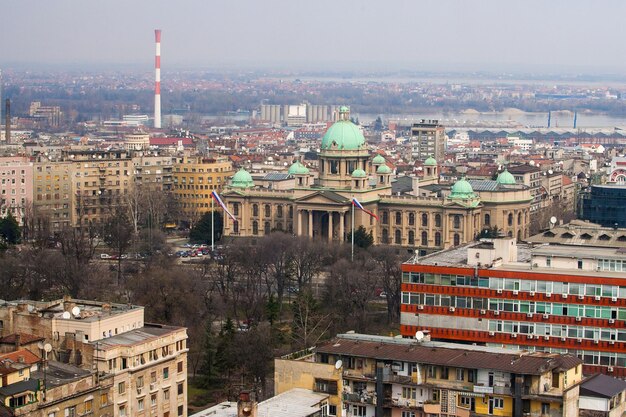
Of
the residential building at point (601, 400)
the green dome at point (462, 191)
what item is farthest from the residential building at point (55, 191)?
the residential building at point (601, 400)

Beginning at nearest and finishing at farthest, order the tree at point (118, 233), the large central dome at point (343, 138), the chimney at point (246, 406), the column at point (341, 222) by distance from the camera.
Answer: the chimney at point (246, 406) → the tree at point (118, 233) → the column at point (341, 222) → the large central dome at point (343, 138)

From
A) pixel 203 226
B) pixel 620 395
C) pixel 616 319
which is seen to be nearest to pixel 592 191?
pixel 203 226

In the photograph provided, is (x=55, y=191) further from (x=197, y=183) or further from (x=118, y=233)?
(x=118, y=233)

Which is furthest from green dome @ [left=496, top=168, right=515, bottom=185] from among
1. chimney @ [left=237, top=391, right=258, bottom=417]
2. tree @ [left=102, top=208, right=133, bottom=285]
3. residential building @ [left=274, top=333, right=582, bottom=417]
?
chimney @ [left=237, top=391, right=258, bottom=417]

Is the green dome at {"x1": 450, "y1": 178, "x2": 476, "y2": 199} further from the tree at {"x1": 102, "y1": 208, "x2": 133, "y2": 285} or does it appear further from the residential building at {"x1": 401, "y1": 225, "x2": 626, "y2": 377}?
the residential building at {"x1": 401, "y1": 225, "x2": 626, "y2": 377}

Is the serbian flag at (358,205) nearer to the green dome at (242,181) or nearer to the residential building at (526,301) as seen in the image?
the green dome at (242,181)

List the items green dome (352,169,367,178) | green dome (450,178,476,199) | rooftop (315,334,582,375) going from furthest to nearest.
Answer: green dome (352,169,367,178) < green dome (450,178,476,199) < rooftop (315,334,582,375)

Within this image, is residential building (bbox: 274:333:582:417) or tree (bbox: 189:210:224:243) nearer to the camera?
residential building (bbox: 274:333:582:417)
